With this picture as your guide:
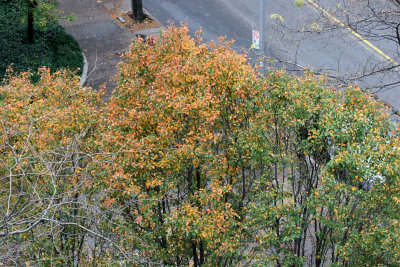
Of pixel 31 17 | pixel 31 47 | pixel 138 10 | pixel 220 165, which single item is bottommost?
pixel 31 47

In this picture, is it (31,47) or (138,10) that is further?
(138,10)

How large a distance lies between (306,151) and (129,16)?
20691 millimetres

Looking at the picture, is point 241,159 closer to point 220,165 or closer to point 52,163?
point 220,165

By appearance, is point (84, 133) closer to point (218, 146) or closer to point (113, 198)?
point (113, 198)

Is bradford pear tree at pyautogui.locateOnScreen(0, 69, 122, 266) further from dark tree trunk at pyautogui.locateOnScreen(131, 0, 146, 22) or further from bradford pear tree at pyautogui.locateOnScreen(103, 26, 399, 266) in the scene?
dark tree trunk at pyautogui.locateOnScreen(131, 0, 146, 22)

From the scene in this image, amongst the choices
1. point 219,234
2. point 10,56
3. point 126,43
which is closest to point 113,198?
point 219,234

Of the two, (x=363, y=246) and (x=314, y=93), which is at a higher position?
(x=314, y=93)

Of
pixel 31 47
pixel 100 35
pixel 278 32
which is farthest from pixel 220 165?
pixel 100 35

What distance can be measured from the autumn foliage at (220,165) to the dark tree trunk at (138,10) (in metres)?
16.7

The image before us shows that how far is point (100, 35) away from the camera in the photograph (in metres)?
26.5

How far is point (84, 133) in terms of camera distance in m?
11.0

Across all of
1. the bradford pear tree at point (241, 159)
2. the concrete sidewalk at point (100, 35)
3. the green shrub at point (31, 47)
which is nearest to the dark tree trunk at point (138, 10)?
the concrete sidewalk at point (100, 35)

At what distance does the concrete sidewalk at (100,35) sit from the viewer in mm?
23128

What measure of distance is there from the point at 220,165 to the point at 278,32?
12.5 metres
